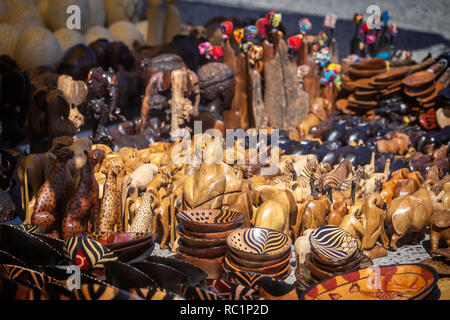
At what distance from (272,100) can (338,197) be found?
223cm

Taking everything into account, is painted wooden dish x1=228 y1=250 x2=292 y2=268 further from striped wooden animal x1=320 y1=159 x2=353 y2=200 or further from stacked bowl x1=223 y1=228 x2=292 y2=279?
striped wooden animal x1=320 y1=159 x2=353 y2=200

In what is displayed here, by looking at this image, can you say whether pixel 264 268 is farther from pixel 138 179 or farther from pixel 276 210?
pixel 138 179

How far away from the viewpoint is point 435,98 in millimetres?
4344

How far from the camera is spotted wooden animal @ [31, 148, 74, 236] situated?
215cm

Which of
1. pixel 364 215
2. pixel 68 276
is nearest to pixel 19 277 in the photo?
pixel 68 276

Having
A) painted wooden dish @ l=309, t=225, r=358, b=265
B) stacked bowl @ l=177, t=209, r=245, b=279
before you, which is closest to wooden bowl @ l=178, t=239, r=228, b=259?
stacked bowl @ l=177, t=209, r=245, b=279

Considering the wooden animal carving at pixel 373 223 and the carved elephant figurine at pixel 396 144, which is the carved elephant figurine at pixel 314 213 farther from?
the carved elephant figurine at pixel 396 144

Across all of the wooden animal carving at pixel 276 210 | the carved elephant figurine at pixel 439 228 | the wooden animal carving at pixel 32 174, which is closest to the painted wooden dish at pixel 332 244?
the wooden animal carving at pixel 276 210

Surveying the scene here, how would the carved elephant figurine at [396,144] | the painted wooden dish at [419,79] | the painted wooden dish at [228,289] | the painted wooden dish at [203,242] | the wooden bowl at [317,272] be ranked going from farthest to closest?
the painted wooden dish at [419,79]
the carved elephant figurine at [396,144]
the painted wooden dish at [203,242]
the wooden bowl at [317,272]
the painted wooden dish at [228,289]

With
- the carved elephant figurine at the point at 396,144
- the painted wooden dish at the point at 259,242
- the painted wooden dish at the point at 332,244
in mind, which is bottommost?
the painted wooden dish at the point at 259,242

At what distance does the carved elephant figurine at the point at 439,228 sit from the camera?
211 cm

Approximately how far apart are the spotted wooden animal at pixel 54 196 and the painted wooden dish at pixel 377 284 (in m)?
1.40

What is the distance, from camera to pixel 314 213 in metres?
2.26
